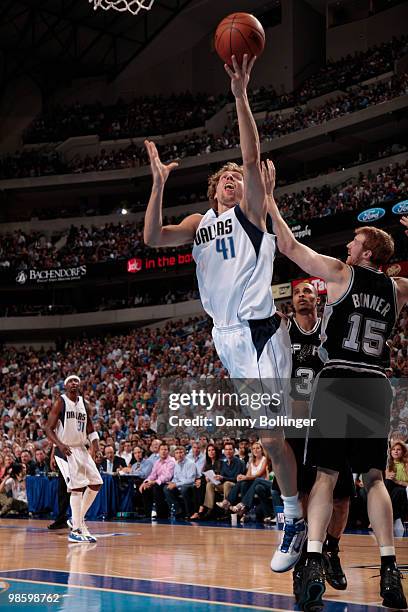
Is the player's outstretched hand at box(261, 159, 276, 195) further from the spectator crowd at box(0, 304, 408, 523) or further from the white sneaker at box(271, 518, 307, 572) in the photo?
the spectator crowd at box(0, 304, 408, 523)

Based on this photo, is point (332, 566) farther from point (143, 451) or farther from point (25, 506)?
point (25, 506)

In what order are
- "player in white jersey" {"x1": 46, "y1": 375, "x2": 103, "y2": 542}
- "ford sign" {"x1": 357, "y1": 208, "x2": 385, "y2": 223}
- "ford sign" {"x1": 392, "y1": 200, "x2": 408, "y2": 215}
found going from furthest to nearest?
Answer: "ford sign" {"x1": 357, "y1": 208, "x2": 385, "y2": 223} → "ford sign" {"x1": 392, "y1": 200, "x2": 408, "y2": 215} → "player in white jersey" {"x1": 46, "y1": 375, "x2": 103, "y2": 542}

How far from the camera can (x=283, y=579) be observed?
5973 millimetres

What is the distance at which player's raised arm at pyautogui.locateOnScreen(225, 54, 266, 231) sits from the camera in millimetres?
4613

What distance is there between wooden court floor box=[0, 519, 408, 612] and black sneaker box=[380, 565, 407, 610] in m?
0.24

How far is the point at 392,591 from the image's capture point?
4266mm

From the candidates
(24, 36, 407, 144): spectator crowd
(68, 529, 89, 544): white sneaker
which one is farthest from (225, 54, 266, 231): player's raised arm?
(24, 36, 407, 144): spectator crowd

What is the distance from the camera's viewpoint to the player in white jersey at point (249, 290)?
185 inches

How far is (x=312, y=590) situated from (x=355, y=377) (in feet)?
4.36

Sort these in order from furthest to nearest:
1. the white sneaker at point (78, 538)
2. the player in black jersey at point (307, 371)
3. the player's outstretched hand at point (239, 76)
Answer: the white sneaker at point (78, 538)
the player in black jersey at point (307, 371)
the player's outstretched hand at point (239, 76)

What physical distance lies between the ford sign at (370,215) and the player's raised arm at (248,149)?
19.2m

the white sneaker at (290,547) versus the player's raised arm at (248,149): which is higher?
the player's raised arm at (248,149)

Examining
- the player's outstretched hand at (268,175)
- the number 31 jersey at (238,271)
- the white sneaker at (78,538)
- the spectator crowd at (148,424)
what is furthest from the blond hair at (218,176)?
the spectator crowd at (148,424)

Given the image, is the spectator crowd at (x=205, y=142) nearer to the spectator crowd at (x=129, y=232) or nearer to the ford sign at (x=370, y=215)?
the spectator crowd at (x=129, y=232)
